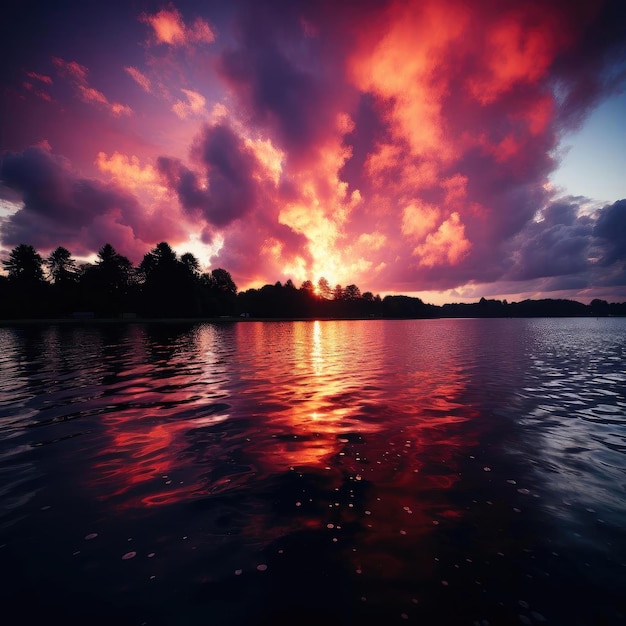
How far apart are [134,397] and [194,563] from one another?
40.1ft

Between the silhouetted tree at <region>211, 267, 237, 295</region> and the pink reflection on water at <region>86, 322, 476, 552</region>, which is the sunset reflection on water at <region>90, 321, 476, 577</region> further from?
the silhouetted tree at <region>211, 267, 237, 295</region>

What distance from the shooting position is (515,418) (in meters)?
12.7

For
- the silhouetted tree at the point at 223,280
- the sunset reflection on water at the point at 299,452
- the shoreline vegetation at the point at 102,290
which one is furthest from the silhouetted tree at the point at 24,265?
the sunset reflection on water at the point at 299,452

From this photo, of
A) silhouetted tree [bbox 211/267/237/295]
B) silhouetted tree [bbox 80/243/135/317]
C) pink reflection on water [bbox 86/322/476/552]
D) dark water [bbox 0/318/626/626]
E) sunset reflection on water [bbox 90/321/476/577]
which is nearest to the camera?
dark water [bbox 0/318/626/626]

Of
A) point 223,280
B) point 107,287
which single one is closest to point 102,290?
point 107,287

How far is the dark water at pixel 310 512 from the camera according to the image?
4.49m

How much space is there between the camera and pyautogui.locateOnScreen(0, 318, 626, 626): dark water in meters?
4.49

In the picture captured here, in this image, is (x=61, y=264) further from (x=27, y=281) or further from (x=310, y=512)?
(x=310, y=512)

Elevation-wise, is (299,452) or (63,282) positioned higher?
(63,282)

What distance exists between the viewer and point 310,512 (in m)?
6.52

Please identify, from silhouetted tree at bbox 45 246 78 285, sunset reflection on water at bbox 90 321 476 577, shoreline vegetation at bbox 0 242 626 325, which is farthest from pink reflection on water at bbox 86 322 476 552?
silhouetted tree at bbox 45 246 78 285

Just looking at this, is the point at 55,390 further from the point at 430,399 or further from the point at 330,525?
the point at 430,399

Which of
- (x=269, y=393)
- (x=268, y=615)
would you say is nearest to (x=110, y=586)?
(x=268, y=615)

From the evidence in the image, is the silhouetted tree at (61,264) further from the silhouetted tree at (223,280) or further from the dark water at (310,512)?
the dark water at (310,512)
